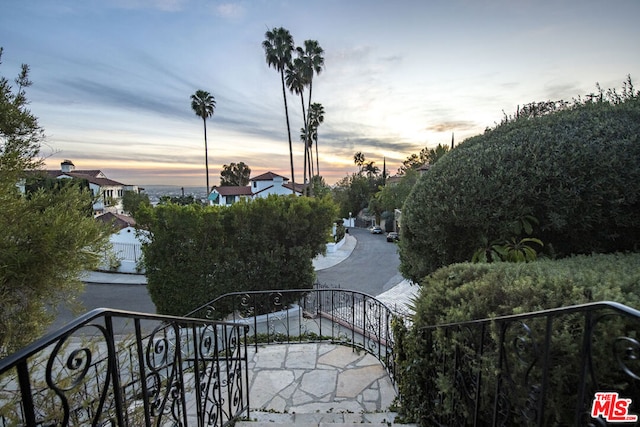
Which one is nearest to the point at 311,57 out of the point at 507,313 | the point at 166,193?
the point at 507,313

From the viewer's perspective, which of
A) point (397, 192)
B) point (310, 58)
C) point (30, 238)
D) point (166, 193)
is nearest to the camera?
point (30, 238)

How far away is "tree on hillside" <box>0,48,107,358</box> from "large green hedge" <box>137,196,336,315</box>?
4.67 metres

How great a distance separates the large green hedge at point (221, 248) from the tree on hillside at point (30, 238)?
15.3ft

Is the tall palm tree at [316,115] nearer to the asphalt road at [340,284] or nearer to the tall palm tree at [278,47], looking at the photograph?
the tall palm tree at [278,47]

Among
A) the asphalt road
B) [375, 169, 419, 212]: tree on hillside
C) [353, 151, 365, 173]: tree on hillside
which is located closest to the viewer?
the asphalt road

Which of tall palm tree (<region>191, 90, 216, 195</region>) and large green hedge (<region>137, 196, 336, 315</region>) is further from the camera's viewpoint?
tall palm tree (<region>191, 90, 216, 195</region>)

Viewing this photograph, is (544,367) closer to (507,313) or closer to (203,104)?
(507,313)

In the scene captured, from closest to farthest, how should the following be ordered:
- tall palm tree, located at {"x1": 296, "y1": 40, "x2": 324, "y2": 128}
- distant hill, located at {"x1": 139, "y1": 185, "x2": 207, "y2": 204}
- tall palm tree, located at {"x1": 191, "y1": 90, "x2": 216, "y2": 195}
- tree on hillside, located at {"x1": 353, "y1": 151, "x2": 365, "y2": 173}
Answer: tall palm tree, located at {"x1": 296, "y1": 40, "x2": 324, "y2": 128} < tall palm tree, located at {"x1": 191, "y1": 90, "x2": 216, "y2": 195} < distant hill, located at {"x1": 139, "y1": 185, "x2": 207, "y2": 204} < tree on hillside, located at {"x1": 353, "y1": 151, "x2": 365, "y2": 173}

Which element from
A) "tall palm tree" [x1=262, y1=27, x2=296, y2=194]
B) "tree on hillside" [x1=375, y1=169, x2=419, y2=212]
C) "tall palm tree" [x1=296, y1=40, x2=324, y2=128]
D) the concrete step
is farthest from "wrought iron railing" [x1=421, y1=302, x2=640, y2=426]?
"tree on hillside" [x1=375, y1=169, x2=419, y2=212]

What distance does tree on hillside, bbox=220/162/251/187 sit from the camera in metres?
55.3

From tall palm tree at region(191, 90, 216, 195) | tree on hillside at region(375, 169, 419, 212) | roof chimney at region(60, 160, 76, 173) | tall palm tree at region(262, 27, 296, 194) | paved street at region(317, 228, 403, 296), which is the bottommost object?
paved street at region(317, 228, 403, 296)

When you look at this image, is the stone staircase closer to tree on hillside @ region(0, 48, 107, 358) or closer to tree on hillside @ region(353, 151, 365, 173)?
tree on hillside @ region(0, 48, 107, 358)

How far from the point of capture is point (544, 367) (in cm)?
137

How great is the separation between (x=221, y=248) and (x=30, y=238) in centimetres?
564
